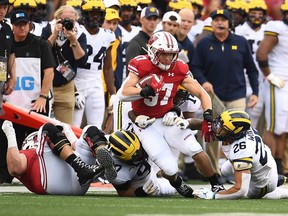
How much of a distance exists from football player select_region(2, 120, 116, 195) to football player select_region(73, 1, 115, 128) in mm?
3002

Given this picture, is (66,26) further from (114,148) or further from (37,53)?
(114,148)

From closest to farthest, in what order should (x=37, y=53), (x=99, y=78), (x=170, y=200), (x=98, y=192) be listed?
(x=170, y=200)
(x=98, y=192)
(x=37, y=53)
(x=99, y=78)

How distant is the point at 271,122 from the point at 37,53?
357cm

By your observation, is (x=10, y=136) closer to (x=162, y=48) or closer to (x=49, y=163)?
(x=49, y=163)

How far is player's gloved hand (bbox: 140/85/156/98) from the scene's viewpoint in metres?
10.1

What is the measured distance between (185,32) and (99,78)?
1455mm

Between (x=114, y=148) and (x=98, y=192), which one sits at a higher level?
(x=114, y=148)

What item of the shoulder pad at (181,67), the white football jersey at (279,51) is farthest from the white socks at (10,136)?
the white football jersey at (279,51)

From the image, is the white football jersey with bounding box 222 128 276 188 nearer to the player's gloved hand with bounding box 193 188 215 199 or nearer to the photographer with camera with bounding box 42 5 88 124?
the player's gloved hand with bounding box 193 188 215 199

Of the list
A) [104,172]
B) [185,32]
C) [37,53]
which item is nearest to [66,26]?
[37,53]

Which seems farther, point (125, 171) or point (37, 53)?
point (37, 53)

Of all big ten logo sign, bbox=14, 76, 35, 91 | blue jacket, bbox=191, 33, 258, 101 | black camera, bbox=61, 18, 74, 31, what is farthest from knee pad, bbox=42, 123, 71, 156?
blue jacket, bbox=191, 33, 258, 101

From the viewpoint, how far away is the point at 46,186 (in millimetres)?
10266

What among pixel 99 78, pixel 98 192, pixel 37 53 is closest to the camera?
pixel 98 192
